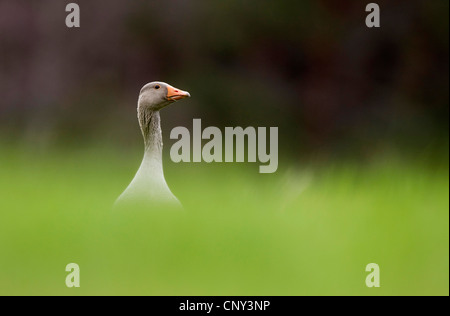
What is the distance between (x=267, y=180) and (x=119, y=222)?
44cm

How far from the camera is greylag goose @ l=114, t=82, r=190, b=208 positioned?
1.27 metres

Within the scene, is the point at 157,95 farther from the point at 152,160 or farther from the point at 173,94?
the point at 152,160

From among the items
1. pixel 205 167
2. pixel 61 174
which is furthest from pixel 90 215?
pixel 205 167

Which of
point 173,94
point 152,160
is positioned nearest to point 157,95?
point 173,94

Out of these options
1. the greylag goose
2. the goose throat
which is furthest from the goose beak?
the goose throat

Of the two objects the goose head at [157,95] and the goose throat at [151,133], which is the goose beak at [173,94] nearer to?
the goose head at [157,95]

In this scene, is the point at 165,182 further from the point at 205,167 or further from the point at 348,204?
the point at 348,204

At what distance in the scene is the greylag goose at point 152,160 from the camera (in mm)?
1266

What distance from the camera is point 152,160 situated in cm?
160

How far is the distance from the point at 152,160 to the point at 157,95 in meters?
0.16

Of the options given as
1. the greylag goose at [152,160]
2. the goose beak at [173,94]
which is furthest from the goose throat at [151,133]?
the goose beak at [173,94]

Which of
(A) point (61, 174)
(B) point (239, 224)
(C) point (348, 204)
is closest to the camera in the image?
(B) point (239, 224)

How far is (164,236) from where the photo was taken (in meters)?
0.89

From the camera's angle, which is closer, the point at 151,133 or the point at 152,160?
the point at 152,160
